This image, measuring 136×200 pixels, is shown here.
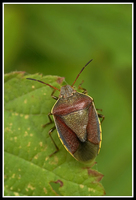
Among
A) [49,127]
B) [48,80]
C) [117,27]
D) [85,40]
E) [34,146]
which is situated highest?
[117,27]

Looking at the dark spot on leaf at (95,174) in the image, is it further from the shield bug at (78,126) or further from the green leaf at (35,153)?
the shield bug at (78,126)

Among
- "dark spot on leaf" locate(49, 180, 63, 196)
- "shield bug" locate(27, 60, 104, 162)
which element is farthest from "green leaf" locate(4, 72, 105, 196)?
"shield bug" locate(27, 60, 104, 162)

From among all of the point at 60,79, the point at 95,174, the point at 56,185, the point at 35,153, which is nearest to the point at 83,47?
the point at 60,79

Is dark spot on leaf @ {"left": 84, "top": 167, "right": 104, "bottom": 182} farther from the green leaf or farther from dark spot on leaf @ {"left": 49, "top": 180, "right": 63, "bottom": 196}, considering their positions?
dark spot on leaf @ {"left": 49, "top": 180, "right": 63, "bottom": 196}

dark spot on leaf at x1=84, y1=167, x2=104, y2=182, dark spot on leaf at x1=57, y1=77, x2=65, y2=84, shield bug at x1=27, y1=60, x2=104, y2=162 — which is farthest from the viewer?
dark spot on leaf at x1=57, y1=77, x2=65, y2=84

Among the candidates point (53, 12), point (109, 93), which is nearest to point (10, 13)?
point (53, 12)

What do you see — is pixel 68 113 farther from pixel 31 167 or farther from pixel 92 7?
pixel 92 7

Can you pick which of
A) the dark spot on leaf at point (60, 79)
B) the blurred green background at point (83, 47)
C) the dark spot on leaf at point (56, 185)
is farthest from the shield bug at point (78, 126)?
the blurred green background at point (83, 47)

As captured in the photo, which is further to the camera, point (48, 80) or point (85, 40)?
point (85, 40)
